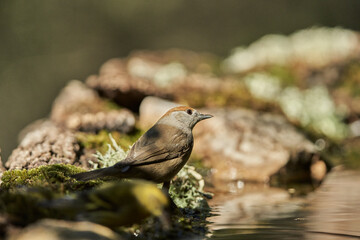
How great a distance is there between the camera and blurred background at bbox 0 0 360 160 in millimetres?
14422

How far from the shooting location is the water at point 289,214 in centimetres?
393

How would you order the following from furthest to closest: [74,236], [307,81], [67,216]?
[307,81] < [67,216] < [74,236]

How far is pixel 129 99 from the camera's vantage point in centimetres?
859

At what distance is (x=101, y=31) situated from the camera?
16641 mm

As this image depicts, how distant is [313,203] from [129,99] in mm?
4269

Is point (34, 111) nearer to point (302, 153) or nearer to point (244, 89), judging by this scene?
point (244, 89)

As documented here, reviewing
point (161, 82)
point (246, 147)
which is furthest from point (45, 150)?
point (161, 82)

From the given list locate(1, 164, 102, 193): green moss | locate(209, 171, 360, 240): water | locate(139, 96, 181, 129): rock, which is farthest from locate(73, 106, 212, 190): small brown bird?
locate(139, 96, 181, 129): rock

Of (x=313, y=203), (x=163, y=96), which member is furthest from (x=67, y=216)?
(x=163, y=96)

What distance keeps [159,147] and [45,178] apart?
1.10 meters

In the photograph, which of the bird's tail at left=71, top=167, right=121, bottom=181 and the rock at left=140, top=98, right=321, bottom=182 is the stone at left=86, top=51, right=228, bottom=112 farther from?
the bird's tail at left=71, top=167, right=121, bottom=181

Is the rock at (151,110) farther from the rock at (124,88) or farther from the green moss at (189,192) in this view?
the green moss at (189,192)

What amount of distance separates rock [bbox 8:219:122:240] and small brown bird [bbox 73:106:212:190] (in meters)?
1.05

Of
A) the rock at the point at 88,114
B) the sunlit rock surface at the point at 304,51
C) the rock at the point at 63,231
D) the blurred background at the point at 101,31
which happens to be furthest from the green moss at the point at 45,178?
the sunlit rock surface at the point at 304,51
